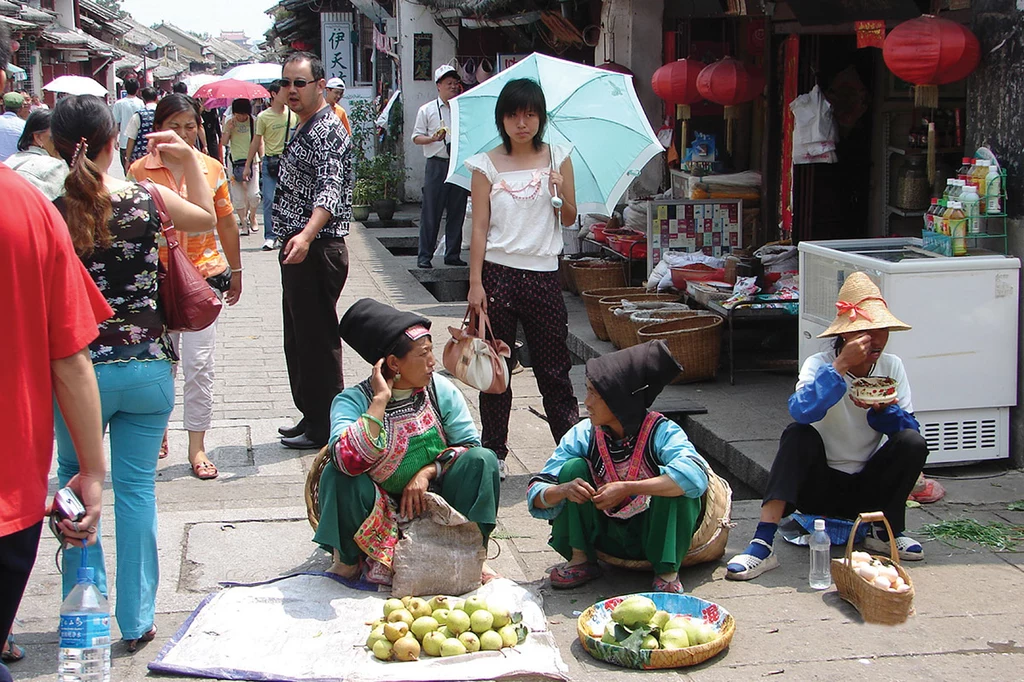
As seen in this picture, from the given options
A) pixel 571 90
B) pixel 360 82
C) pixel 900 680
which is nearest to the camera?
pixel 900 680

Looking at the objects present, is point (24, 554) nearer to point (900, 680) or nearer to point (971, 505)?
point (900, 680)

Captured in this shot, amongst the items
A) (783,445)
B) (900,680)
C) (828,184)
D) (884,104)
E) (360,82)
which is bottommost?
(900,680)

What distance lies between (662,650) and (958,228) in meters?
2.97

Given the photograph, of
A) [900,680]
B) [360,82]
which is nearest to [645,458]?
[900,680]

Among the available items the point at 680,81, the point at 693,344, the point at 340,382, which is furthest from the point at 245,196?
the point at 340,382

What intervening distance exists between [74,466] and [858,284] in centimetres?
311

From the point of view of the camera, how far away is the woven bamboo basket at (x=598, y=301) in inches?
352

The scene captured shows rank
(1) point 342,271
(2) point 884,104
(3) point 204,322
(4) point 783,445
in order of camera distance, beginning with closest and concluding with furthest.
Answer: (3) point 204,322, (4) point 783,445, (1) point 342,271, (2) point 884,104

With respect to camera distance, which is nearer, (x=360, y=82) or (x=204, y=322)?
(x=204, y=322)

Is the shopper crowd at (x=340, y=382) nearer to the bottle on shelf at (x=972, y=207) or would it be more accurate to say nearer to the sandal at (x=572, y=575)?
the sandal at (x=572, y=575)

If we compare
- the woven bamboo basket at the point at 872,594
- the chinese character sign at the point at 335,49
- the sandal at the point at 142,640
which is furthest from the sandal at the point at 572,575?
the chinese character sign at the point at 335,49

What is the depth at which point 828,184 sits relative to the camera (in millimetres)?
9305

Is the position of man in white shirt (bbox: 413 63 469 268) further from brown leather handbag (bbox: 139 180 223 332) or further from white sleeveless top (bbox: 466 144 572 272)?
brown leather handbag (bbox: 139 180 223 332)

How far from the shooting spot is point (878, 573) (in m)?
4.16
